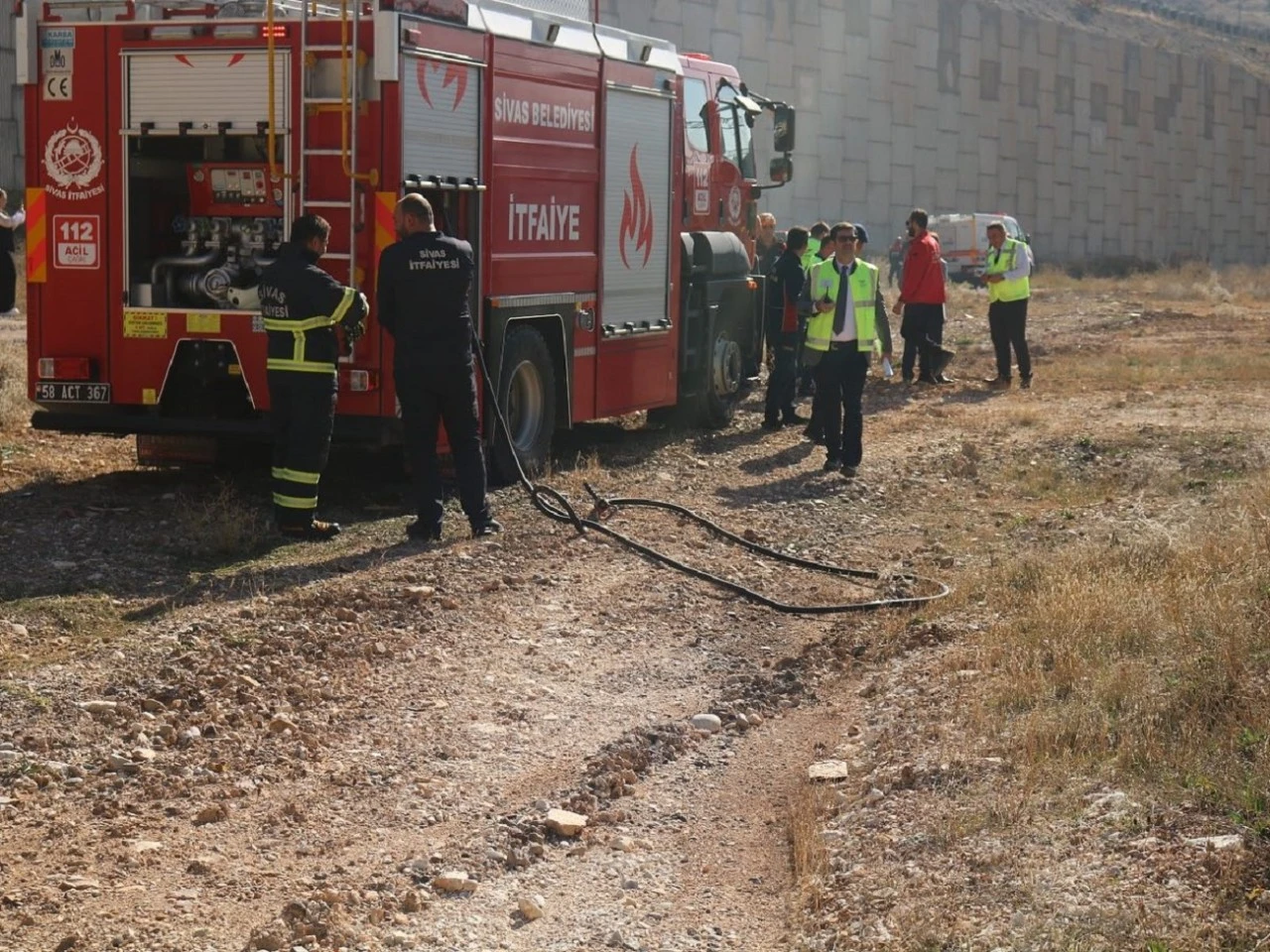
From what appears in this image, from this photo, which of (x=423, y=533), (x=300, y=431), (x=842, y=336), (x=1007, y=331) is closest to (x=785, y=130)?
(x=842, y=336)

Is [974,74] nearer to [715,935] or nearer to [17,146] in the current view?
[17,146]

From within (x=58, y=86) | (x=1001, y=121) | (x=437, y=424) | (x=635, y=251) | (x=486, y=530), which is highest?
(x=1001, y=121)

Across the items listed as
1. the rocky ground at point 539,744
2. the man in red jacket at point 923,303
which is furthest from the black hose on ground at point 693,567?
the man in red jacket at point 923,303

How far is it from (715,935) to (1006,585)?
438 cm

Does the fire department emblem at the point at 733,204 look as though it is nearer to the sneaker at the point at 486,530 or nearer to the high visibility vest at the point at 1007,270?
the high visibility vest at the point at 1007,270

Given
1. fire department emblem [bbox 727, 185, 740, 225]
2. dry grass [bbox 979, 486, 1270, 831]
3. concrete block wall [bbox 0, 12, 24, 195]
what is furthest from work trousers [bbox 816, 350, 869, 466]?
concrete block wall [bbox 0, 12, 24, 195]

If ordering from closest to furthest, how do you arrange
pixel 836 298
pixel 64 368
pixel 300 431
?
1. pixel 300 431
2. pixel 64 368
3. pixel 836 298

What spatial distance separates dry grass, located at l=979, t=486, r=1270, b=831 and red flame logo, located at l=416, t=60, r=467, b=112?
13.9ft

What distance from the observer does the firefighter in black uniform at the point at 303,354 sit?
9.77 metres

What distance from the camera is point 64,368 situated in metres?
10.9

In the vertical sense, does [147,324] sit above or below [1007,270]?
below

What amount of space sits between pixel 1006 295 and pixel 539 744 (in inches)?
541

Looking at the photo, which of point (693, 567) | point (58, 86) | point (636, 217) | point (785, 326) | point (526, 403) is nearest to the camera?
point (693, 567)

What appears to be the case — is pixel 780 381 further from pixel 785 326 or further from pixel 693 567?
pixel 693 567
